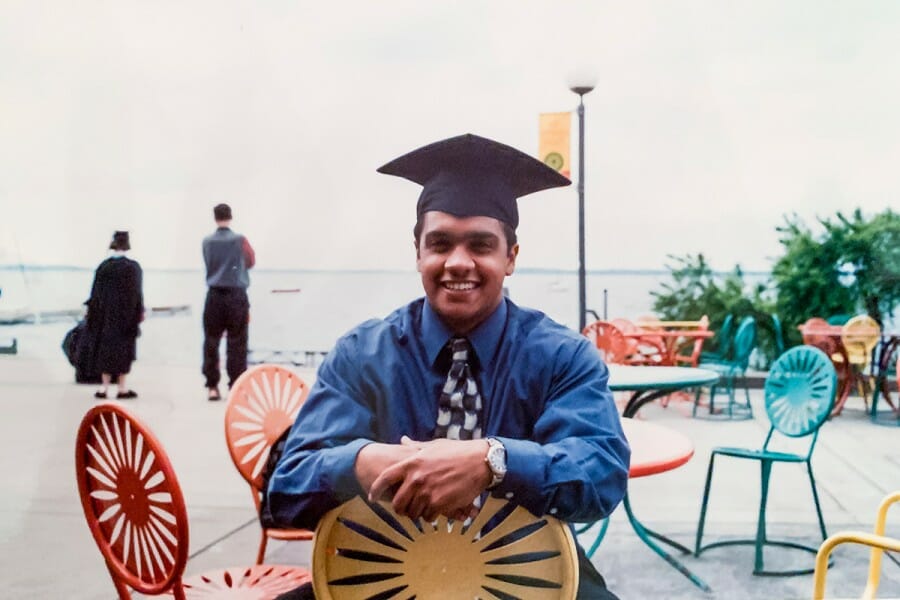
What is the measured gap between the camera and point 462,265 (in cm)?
152

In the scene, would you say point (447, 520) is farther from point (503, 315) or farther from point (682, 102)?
point (682, 102)

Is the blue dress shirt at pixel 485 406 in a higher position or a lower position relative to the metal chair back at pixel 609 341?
higher

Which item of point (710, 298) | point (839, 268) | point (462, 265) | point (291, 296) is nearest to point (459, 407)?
point (462, 265)

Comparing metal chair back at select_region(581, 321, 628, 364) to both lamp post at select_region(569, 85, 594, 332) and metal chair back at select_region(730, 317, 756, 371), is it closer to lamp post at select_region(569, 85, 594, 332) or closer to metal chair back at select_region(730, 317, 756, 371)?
lamp post at select_region(569, 85, 594, 332)

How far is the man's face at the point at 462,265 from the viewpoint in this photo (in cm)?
152

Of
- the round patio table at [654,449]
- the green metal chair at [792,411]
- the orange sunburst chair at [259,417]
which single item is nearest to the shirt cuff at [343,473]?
the round patio table at [654,449]

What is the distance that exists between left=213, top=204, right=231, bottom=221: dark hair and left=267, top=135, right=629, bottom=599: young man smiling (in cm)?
518

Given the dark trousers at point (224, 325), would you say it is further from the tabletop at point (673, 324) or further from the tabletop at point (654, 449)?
the tabletop at point (654, 449)

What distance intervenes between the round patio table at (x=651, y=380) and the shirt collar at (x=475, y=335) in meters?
1.63

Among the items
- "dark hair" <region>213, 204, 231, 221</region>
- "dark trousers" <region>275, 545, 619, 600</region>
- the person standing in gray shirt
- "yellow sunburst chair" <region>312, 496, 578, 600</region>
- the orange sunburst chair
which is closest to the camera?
"yellow sunburst chair" <region>312, 496, 578, 600</region>

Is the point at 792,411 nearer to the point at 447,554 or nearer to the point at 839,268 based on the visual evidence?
the point at 447,554

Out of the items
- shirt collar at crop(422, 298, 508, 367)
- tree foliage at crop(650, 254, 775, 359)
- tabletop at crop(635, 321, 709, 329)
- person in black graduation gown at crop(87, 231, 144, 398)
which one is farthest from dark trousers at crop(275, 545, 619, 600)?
tree foliage at crop(650, 254, 775, 359)

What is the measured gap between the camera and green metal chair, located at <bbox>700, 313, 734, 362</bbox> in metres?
7.76

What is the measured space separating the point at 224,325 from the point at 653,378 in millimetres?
4413
